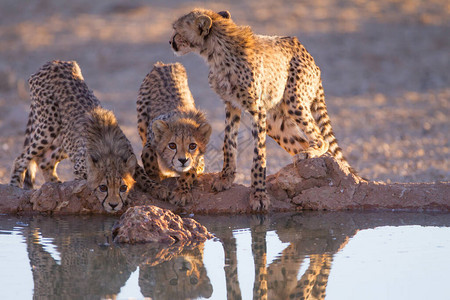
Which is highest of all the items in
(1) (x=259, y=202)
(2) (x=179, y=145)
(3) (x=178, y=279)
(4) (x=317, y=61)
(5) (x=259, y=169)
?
(4) (x=317, y=61)

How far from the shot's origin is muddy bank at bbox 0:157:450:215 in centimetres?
553

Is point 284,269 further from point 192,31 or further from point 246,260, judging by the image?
point 192,31

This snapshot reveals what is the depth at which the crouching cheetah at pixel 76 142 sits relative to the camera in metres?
5.30

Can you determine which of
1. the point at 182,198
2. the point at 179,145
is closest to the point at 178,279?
the point at 182,198

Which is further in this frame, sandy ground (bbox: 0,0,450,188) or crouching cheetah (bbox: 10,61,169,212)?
sandy ground (bbox: 0,0,450,188)

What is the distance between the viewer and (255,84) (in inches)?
227

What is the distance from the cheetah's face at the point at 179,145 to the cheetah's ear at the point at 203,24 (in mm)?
689

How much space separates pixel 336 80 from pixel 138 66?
359 cm

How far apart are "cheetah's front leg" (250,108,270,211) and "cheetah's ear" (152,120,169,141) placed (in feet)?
2.16

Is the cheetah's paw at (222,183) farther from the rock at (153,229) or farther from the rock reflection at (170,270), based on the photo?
the rock reflection at (170,270)

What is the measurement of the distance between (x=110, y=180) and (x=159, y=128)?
0.65 m

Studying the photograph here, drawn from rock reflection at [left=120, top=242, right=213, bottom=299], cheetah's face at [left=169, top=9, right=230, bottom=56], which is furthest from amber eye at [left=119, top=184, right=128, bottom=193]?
cheetah's face at [left=169, top=9, right=230, bottom=56]

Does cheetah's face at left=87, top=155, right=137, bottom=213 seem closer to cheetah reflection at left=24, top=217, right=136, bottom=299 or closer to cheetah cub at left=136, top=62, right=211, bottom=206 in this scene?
cheetah reflection at left=24, top=217, right=136, bottom=299

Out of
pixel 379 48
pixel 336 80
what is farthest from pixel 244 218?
pixel 379 48
